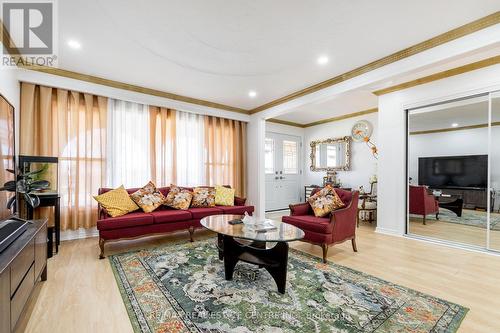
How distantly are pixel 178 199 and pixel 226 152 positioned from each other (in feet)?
6.08

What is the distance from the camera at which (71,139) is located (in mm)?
3713

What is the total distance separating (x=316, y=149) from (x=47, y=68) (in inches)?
239

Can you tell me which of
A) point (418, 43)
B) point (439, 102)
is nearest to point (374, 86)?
point (418, 43)

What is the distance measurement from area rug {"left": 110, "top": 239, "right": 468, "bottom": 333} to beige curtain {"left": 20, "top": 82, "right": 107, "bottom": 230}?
68.3 inches

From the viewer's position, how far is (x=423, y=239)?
370 cm

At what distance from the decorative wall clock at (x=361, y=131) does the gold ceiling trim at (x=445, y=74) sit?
1.36 m

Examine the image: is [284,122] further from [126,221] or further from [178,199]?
[126,221]

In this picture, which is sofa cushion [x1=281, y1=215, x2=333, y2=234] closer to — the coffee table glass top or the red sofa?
the coffee table glass top

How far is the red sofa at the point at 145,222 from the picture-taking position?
9.87 feet

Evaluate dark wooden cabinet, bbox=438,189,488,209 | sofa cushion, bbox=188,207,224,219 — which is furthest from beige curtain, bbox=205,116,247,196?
dark wooden cabinet, bbox=438,189,488,209

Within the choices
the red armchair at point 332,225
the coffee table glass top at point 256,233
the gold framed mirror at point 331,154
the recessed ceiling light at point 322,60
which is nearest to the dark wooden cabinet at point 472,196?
the red armchair at point 332,225

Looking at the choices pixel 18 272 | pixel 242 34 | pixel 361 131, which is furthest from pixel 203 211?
pixel 361 131

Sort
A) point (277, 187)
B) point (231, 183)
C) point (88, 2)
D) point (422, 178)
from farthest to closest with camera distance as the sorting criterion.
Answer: point (277, 187) → point (231, 183) → point (422, 178) → point (88, 2)

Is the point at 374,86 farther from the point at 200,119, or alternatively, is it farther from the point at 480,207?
the point at 200,119
